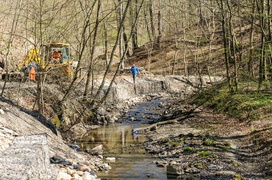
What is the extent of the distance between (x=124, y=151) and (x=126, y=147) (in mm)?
613

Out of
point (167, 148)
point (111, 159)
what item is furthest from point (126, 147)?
point (111, 159)

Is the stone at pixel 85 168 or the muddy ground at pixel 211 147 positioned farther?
the muddy ground at pixel 211 147

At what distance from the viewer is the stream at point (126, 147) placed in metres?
11.8

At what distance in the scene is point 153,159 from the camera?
13508 mm

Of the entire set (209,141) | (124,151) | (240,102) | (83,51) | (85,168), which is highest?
(83,51)

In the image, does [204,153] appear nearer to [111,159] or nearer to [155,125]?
[111,159]

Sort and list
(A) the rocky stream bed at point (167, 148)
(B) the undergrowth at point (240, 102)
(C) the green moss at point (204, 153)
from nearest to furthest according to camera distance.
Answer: (A) the rocky stream bed at point (167, 148) < (C) the green moss at point (204, 153) < (B) the undergrowth at point (240, 102)

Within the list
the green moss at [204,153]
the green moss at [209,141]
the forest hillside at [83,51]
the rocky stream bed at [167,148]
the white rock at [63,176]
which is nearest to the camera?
the rocky stream bed at [167,148]

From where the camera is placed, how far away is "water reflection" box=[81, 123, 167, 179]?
11.7m

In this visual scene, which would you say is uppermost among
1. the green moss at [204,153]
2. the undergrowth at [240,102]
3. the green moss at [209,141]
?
the undergrowth at [240,102]

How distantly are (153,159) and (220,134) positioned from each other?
3.12 m

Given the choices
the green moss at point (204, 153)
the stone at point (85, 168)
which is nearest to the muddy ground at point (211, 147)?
the green moss at point (204, 153)

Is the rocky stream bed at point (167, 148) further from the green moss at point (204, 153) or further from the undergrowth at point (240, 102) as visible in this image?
the undergrowth at point (240, 102)

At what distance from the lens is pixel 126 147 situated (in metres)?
15.5
